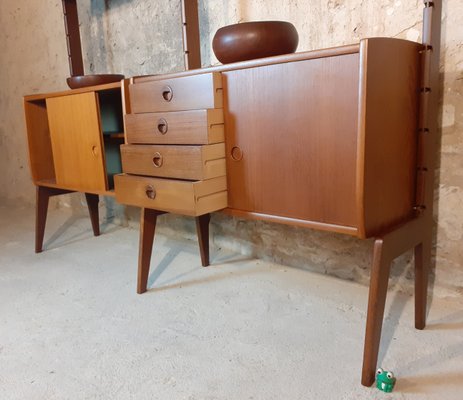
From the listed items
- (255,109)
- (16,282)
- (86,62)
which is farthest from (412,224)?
(86,62)


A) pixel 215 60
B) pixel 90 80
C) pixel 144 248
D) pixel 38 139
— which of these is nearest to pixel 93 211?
pixel 38 139

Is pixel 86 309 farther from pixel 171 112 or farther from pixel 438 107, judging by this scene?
pixel 438 107

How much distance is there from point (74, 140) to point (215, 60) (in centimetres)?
70

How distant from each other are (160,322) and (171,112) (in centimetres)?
66

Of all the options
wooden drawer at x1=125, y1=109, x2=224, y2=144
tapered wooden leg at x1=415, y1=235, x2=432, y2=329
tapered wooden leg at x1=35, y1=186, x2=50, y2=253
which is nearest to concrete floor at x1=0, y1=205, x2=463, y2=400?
tapered wooden leg at x1=415, y1=235, x2=432, y2=329

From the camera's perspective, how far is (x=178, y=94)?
4.22 feet

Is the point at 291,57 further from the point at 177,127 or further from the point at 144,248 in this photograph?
the point at 144,248

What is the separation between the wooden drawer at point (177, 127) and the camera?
1.21 m

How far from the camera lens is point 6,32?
2.95 m

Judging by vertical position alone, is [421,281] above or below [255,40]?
below

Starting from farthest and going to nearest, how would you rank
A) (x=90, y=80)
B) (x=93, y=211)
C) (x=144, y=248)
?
(x=93, y=211) < (x=90, y=80) < (x=144, y=248)

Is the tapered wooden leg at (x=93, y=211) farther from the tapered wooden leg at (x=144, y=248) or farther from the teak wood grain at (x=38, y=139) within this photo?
the tapered wooden leg at (x=144, y=248)

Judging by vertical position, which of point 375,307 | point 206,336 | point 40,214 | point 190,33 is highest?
point 190,33

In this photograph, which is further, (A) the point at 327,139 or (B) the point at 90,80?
(B) the point at 90,80
